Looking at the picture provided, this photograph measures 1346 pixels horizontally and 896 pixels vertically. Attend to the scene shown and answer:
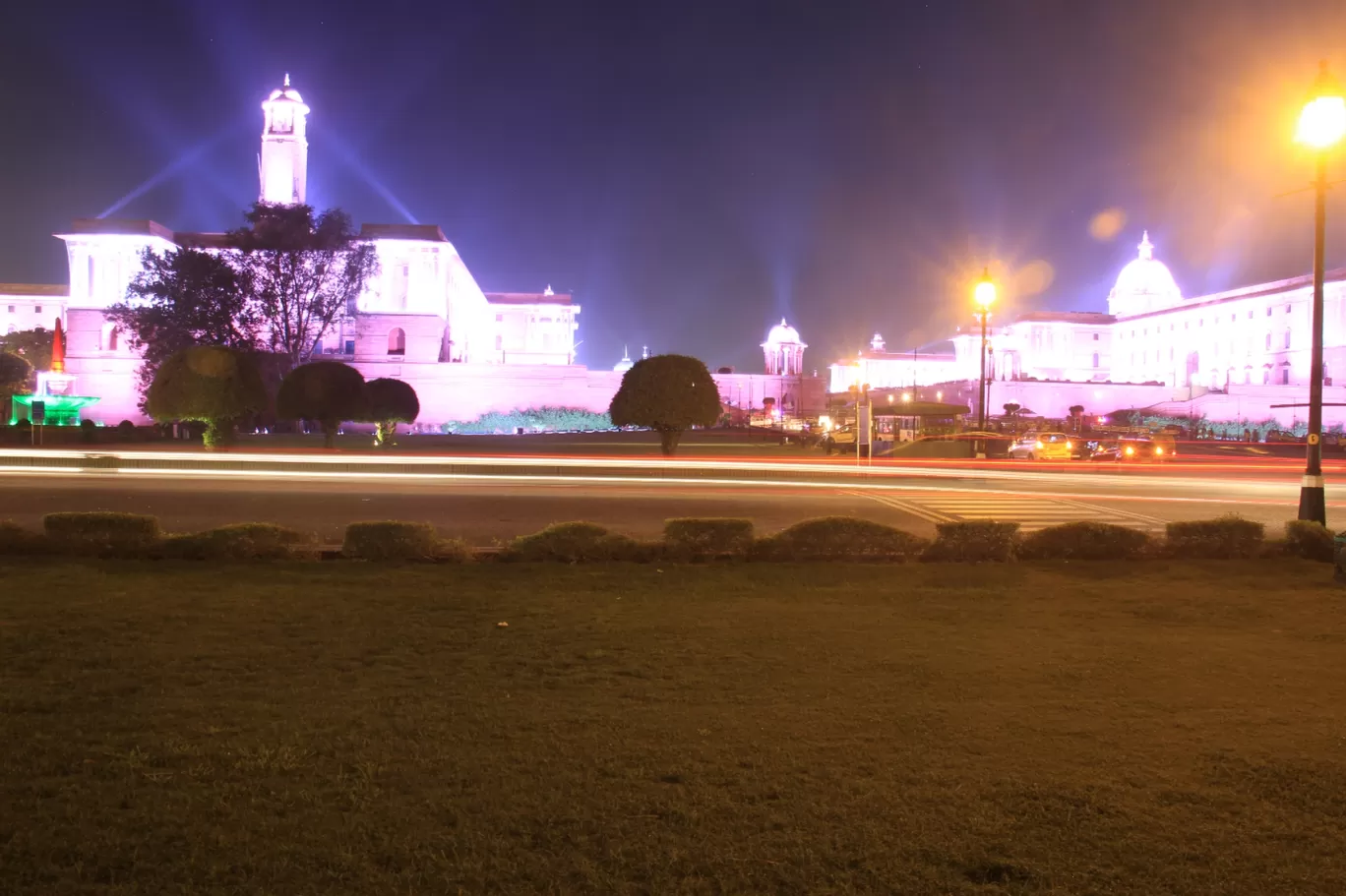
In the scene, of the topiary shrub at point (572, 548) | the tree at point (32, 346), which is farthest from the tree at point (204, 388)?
the tree at point (32, 346)

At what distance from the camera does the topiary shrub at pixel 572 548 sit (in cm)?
1009

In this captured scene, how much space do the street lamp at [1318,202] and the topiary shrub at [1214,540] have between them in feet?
5.02

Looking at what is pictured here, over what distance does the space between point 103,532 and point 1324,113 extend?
14415mm

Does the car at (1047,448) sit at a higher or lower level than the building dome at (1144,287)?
lower

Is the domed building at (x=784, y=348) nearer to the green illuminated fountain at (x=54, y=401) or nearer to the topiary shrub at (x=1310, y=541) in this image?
the green illuminated fountain at (x=54, y=401)

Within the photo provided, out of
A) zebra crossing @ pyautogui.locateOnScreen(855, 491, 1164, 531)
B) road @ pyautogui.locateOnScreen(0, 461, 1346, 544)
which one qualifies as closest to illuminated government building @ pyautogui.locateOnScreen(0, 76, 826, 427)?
road @ pyautogui.locateOnScreen(0, 461, 1346, 544)

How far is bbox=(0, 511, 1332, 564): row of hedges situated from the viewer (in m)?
9.97

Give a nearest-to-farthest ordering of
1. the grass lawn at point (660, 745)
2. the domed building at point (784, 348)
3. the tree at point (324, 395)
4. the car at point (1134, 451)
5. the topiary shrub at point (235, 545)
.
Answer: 1. the grass lawn at point (660, 745)
2. the topiary shrub at point (235, 545)
3. the tree at point (324, 395)
4. the car at point (1134, 451)
5. the domed building at point (784, 348)

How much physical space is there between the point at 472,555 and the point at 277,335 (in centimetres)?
4765

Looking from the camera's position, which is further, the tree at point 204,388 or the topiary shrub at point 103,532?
the tree at point 204,388

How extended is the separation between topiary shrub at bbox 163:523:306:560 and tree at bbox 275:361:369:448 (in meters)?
22.2

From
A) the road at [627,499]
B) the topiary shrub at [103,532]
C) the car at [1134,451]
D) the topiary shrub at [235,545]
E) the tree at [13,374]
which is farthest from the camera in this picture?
the tree at [13,374]

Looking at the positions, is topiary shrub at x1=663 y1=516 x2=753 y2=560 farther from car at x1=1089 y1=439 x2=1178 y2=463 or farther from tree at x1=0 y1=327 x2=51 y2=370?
tree at x1=0 y1=327 x2=51 y2=370

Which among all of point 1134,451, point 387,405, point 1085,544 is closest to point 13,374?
point 387,405
